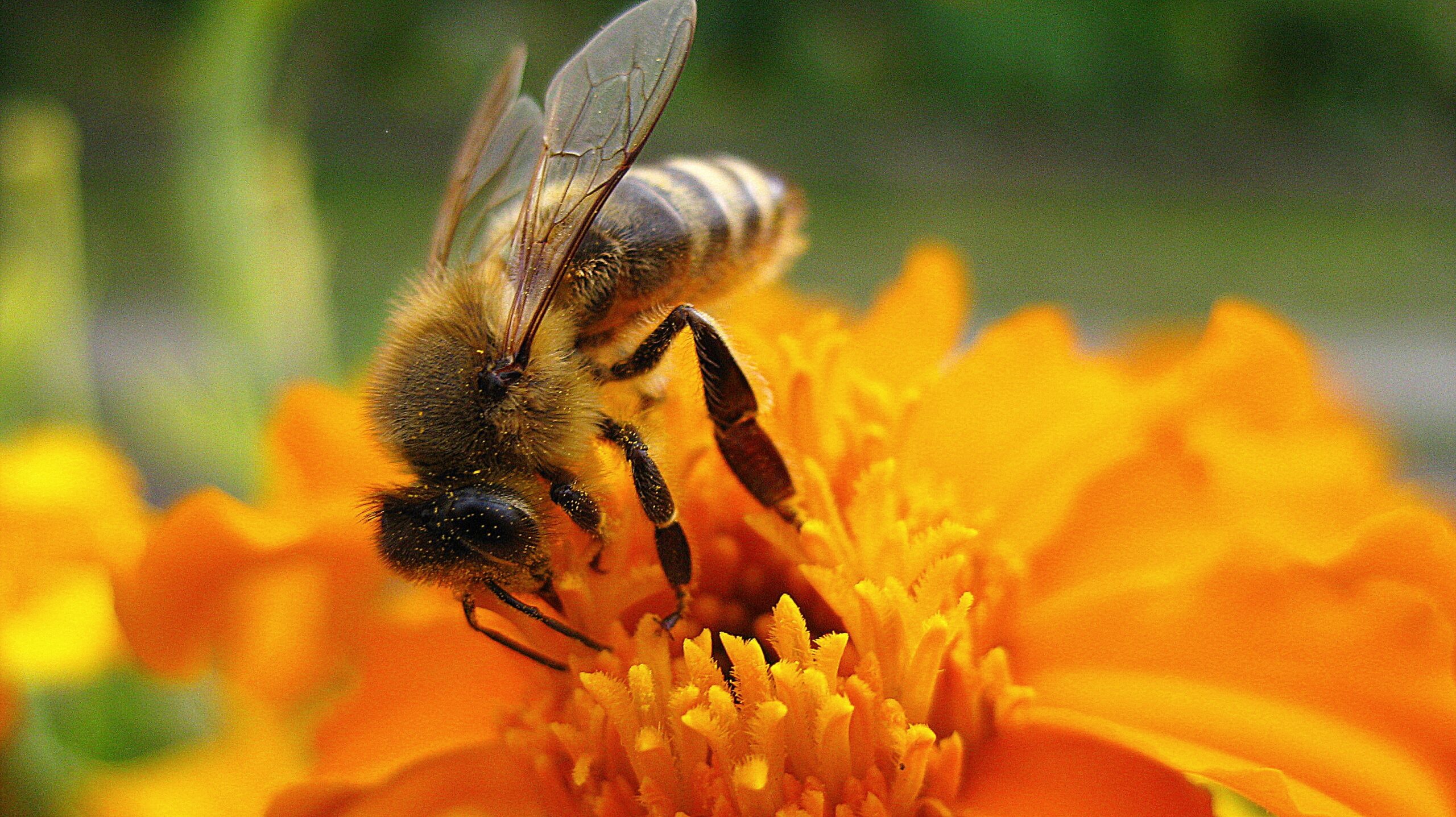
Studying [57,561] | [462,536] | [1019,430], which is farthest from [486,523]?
[57,561]

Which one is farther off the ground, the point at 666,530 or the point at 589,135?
the point at 589,135

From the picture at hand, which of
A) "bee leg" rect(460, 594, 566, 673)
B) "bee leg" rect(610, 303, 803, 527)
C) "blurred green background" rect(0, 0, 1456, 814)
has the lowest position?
"bee leg" rect(460, 594, 566, 673)

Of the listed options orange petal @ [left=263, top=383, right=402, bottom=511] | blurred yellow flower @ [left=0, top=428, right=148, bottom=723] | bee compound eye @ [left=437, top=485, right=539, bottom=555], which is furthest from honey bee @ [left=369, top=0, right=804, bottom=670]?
blurred yellow flower @ [left=0, top=428, right=148, bottom=723]

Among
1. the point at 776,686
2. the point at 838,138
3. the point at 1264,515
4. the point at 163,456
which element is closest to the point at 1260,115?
the point at 838,138

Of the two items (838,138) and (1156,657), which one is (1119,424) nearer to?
(1156,657)

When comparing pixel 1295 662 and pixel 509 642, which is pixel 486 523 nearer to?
pixel 509 642

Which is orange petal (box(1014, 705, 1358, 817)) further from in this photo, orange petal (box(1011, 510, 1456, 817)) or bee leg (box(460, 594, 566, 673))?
bee leg (box(460, 594, 566, 673))
